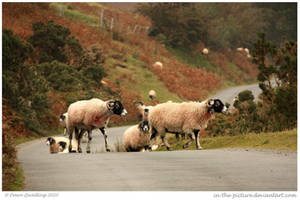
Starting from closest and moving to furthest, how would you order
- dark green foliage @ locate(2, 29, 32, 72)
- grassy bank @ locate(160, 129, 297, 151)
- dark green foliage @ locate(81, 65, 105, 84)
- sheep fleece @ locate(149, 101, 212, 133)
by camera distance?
grassy bank @ locate(160, 129, 297, 151)
sheep fleece @ locate(149, 101, 212, 133)
dark green foliage @ locate(2, 29, 32, 72)
dark green foliage @ locate(81, 65, 105, 84)

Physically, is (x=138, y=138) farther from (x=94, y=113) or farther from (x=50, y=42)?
(x=50, y=42)

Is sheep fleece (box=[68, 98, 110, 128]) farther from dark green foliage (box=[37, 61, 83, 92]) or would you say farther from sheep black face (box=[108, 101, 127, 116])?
dark green foliage (box=[37, 61, 83, 92])

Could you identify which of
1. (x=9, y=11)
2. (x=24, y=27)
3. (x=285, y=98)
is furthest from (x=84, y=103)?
(x=9, y=11)

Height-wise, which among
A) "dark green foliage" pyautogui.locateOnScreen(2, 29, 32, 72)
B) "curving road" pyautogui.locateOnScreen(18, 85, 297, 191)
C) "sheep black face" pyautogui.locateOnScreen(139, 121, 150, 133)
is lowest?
"curving road" pyautogui.locateOnScreen(18, 85, 297, 191)

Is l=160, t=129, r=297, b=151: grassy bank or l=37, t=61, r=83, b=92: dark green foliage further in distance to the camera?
l=37, t=61, r=83, b=92: dark green foliage

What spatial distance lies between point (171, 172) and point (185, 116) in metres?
8.47

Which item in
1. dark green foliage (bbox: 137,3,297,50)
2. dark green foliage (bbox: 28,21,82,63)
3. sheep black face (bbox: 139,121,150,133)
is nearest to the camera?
sheep black face (bbox: 139,121,150,133)

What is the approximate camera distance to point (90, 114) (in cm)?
1980

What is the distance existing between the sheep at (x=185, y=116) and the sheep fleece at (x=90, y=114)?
1.94 m

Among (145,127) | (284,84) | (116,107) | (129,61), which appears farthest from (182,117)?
(129,61)

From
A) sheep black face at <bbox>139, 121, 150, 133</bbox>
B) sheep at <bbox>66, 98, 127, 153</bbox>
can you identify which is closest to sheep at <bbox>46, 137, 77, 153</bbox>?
sheep at <bbox>66, 98, 127, 153</bbox>

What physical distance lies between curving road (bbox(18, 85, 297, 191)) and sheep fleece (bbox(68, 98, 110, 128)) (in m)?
4.53

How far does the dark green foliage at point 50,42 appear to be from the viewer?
3906 cm

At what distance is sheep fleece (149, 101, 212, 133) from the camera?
20203 mm
